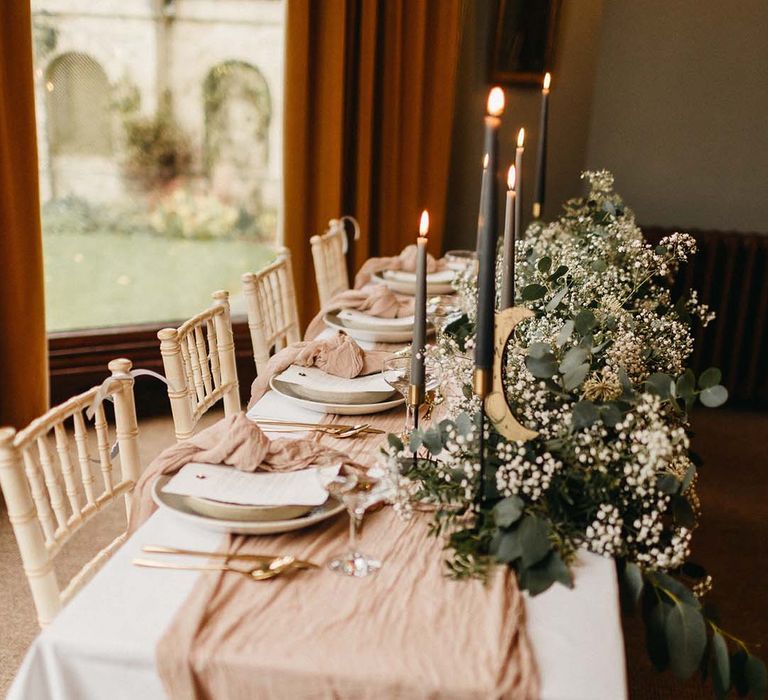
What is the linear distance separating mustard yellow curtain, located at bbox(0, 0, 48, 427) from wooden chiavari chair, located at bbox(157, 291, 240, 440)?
4.10 ft

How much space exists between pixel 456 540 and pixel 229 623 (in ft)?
1.06

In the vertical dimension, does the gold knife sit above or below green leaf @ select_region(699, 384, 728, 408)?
below

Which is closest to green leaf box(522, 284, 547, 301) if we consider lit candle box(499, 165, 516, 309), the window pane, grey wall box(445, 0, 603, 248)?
lit candle box(499, 165, 516, 309)

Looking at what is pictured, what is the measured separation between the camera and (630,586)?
1025mm

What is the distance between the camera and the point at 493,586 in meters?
0.99

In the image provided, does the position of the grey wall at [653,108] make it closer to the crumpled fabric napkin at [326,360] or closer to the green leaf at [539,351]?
the crumpled fabric napkin at [326,360]

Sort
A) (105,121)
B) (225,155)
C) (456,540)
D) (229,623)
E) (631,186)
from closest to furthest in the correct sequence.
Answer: (229,623)
(456,540)
(105,121)
(225,155)
(631,186)

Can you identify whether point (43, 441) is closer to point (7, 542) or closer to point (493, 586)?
point (493, 586)

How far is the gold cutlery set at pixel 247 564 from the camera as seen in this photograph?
100cm

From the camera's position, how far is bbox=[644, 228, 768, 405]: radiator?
3691mm

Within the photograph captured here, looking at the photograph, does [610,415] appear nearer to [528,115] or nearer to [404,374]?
[404,374]

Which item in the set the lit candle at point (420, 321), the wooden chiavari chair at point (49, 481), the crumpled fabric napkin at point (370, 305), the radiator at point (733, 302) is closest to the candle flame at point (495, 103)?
the lit candle at point (420, 321)

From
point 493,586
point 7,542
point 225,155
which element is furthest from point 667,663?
point 225,155

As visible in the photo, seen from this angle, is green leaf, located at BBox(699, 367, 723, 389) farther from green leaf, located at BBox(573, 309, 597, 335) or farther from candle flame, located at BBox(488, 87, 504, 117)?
candle flame, located at BBox(488, 87, 504, 117)
